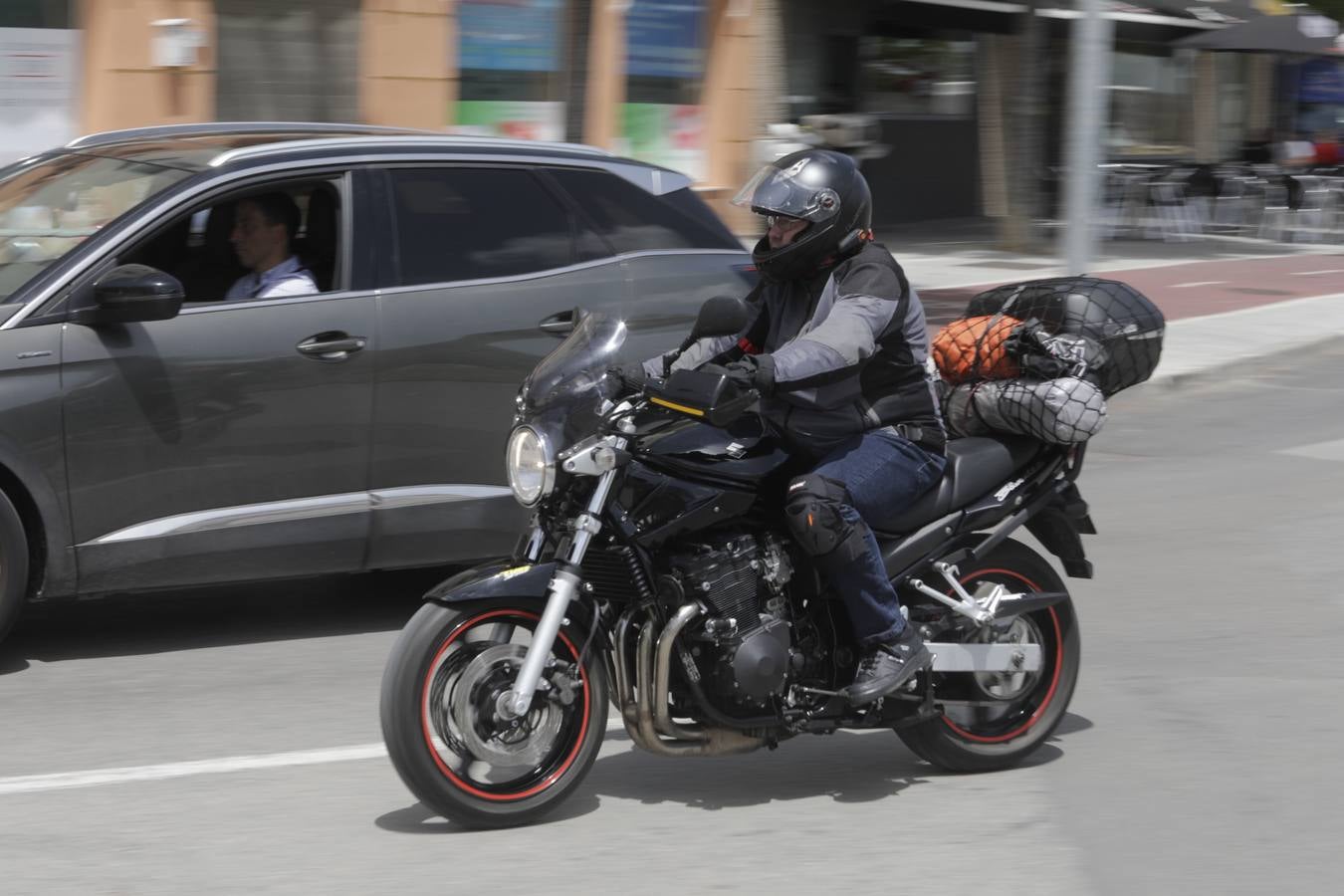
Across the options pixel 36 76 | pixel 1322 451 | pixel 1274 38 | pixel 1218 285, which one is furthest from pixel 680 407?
pixel 1274 38

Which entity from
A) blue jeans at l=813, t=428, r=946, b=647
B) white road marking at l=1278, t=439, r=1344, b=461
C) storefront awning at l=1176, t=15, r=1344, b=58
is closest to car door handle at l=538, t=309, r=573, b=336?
blue jeans at l=813, t=428, r=946, b=647

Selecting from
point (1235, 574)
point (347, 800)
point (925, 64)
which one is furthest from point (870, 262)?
point (925, 64)

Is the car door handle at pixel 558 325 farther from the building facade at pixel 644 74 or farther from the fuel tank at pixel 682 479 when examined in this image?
the building facade at pixel 644 74

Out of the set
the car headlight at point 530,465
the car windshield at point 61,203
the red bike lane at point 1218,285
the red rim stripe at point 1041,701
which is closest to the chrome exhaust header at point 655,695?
the car headlight at point 530,465

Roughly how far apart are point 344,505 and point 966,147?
22.2 m

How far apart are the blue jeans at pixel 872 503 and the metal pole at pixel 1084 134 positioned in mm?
9116

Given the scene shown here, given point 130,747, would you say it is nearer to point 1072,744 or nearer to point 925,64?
point 1072,744

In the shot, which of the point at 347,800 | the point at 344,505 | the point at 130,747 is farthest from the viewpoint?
the point at 344,505

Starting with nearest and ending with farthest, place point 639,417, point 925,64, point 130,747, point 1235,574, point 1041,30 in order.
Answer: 1. point 639,417
2. point 130,747
3. point 1235,574
4. point 1041,30
5. point 925,64

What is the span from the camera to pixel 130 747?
5.29 m

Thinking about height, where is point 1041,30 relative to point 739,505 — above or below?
above

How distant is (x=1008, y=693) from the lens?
17.2ft

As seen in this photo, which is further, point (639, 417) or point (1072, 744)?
point (1072, 744)

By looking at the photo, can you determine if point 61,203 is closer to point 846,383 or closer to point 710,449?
point 710,449
